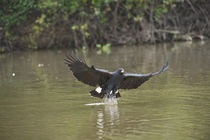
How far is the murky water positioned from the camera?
5.73 meters

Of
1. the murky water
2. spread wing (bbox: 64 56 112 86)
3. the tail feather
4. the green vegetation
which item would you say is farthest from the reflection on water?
the green vegetation

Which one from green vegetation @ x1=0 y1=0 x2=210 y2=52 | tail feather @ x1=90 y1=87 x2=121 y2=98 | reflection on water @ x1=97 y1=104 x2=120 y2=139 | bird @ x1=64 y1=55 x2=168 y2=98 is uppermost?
green vegetation @ x1=0 y1=0 x2=210 y2=52

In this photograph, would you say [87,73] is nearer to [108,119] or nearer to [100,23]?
[108,119]

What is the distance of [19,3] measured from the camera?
66.8ft

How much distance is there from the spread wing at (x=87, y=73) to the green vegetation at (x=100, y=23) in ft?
44.5

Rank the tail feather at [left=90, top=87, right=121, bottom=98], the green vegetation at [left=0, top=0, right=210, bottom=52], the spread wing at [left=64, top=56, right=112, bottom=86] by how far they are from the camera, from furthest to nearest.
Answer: the green vegetation at [left=0, top=0, right=210, bottom=52], the tail feather at [left=90, top=87, right=121, bottom=98], the spread wing at [left=64, top=56, right=112, bottom=86]

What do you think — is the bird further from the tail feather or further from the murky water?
the murky water

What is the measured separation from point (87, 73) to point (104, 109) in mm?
593

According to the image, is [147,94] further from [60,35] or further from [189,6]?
[189,6]

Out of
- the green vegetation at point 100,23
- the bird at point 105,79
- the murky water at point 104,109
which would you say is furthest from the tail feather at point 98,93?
the green vegetation at point 100,23

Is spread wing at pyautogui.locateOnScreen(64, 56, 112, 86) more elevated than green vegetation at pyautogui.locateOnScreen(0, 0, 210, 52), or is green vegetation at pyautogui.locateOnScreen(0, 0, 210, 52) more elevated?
green vegetation at pyautogui.locateOnScreen(0, 0, 210, 52)

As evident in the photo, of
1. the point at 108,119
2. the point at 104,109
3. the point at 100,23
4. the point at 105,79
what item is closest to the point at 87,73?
the point at 105,79

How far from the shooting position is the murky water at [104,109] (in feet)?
18.8

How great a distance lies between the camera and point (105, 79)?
7.47 meters
